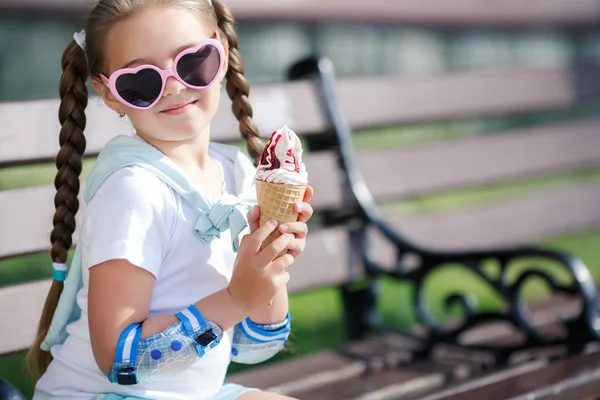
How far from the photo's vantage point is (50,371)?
1787 mm

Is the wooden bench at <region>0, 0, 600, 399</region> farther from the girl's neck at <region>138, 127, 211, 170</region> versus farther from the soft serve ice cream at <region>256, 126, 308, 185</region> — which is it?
the soft serve ice cream at <region>256, 126, 308, 185</region>

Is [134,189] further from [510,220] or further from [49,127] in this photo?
[510,220]

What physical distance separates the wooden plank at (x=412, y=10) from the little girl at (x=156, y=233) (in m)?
1.30

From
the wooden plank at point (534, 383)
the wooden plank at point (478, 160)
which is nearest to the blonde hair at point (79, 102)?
the wooden plank at point (534, 383)

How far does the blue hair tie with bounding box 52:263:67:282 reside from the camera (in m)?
1.79

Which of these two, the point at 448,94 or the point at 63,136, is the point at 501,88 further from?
the point at 63,136

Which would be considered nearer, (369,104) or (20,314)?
(20,314)

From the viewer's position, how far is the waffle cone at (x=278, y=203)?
158 cm

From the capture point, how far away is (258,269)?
156cm

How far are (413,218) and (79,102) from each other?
1.60 m

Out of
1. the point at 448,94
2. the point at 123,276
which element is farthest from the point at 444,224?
the point at 123,276

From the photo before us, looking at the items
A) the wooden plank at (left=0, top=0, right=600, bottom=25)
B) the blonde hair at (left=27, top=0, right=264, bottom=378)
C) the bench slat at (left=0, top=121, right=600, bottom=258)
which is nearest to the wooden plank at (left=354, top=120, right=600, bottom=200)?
the bench slat at (left=0, top=121, right=600, bottom=258)

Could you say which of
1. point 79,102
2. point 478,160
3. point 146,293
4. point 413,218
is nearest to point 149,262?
point 146,293

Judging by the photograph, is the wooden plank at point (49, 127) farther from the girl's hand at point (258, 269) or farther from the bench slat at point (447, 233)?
the girl's hand at point (258, 269)
